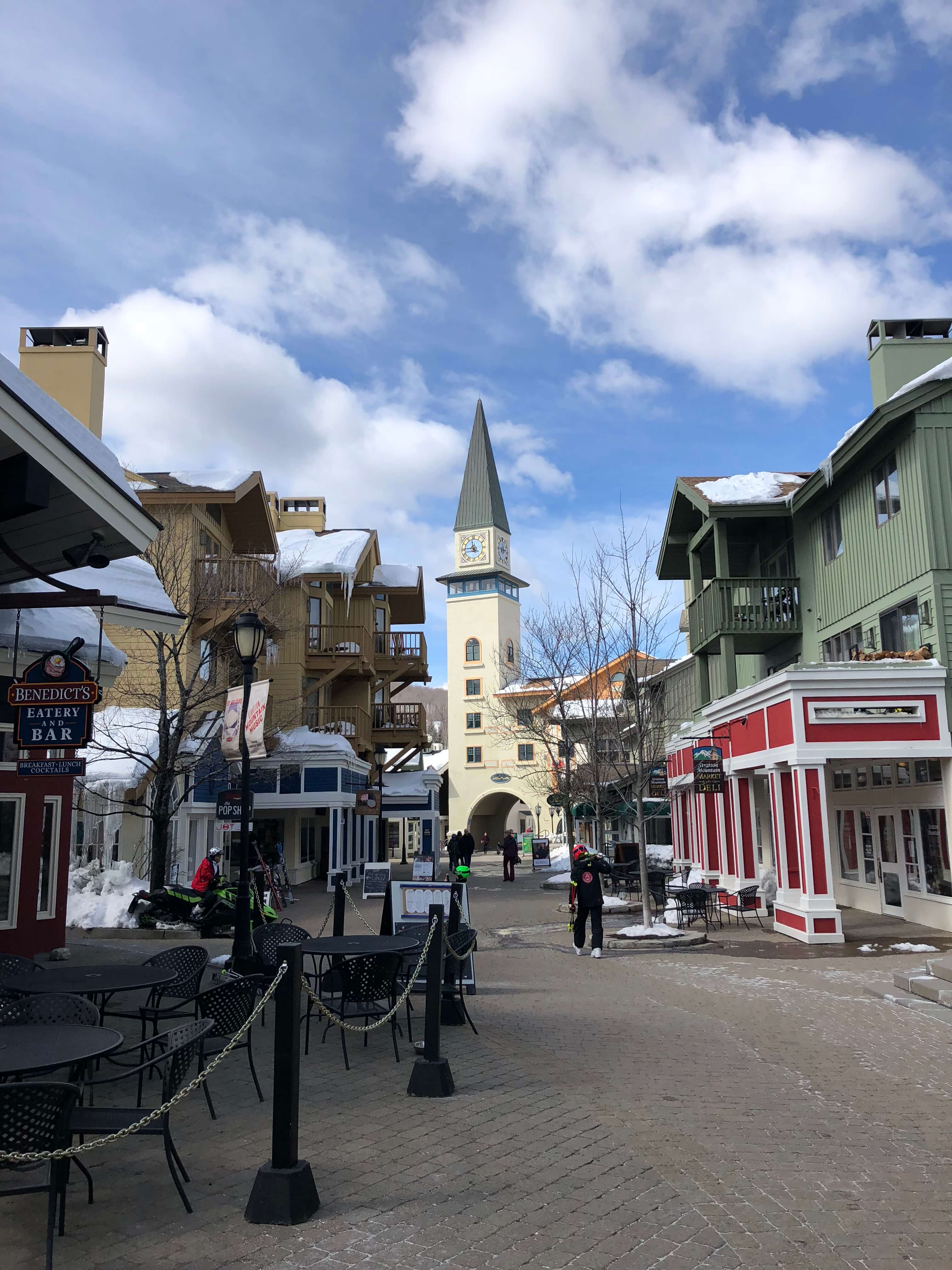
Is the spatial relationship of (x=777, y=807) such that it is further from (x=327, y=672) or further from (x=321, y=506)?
(x=321, y=506)

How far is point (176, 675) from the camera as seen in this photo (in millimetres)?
20547

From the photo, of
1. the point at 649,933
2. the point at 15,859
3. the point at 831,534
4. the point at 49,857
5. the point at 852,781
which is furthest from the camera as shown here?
the point at 831,534

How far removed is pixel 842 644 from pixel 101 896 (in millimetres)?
15184

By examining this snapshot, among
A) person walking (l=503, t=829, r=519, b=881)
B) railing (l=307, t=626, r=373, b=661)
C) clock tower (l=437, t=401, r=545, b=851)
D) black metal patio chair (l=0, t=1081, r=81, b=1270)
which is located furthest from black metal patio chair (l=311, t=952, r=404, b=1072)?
clock tower (l=437, t=401, r=545, b=851)

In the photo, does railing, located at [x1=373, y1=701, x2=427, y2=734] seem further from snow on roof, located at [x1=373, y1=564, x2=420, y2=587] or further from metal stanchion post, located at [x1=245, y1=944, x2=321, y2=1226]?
metal stanchion post, located at [x1=245, y1=944, x2=321, y2=1226]

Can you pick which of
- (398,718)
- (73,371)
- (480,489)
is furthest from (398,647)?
(480,489)

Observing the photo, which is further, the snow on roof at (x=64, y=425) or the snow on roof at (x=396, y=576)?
the snow on roof at (x=396, y=576)

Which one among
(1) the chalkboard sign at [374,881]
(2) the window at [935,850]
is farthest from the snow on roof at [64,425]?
(1) the chalkboard sign at [374,881]

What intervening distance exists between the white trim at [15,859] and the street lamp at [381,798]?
20.6m

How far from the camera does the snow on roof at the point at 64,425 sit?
5953mm

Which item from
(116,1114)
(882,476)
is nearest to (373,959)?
(116,1114)

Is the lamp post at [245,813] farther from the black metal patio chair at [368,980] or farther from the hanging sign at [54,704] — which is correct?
the black metal patio chair at [368,980]

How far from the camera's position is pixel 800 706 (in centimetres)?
1566

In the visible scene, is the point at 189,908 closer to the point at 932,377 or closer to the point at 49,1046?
the point at 49,1046
